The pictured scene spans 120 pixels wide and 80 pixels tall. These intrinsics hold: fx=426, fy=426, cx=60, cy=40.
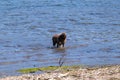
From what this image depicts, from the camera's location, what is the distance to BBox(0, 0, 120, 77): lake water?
1338 centimetres

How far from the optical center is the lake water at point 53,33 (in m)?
13.4

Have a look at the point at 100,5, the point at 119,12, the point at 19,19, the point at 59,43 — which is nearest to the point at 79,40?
the point at 59,43

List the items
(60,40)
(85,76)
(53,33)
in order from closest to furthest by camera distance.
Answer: (85,76)
(60,40)
(53,33)

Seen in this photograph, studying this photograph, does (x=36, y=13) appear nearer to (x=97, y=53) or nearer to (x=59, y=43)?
(x=59, y=43)

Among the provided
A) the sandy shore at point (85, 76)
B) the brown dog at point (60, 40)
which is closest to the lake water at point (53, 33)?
the brown dog at point (60, 40)

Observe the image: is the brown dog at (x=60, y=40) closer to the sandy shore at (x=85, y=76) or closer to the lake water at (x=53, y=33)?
the lake water at (x=53, y=33)

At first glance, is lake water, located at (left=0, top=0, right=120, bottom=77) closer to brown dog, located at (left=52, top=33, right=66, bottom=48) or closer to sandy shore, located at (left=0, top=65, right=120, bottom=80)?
brown dog, located at (left=52, top=33, right=66, bottom=48)

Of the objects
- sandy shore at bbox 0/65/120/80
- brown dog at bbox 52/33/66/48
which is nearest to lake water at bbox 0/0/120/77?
brown dog at bbox 52/33/66/48

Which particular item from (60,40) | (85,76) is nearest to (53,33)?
(60,40)

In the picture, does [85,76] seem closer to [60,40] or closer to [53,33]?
[60,40]

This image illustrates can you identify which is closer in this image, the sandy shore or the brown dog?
the sandy shore

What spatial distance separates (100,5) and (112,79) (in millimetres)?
25735

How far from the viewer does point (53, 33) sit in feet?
63.7

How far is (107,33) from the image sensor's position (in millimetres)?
19125
